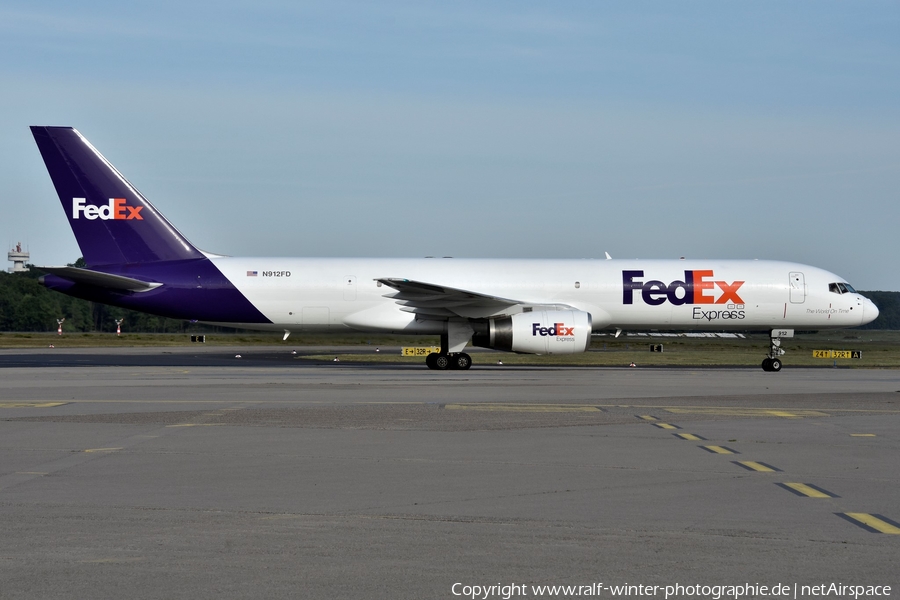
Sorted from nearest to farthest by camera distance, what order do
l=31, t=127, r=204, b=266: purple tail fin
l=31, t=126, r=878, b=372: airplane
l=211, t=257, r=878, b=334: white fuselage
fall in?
l=31, t=126, r=878, b=372: airplane < l=31, t=127, r=204, b=266: purple tail fin < l=211, t=257, r=878, b=334: white fuselage

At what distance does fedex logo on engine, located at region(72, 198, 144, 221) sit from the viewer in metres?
26.9

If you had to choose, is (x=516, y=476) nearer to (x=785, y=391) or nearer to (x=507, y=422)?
(x=507, y=422)

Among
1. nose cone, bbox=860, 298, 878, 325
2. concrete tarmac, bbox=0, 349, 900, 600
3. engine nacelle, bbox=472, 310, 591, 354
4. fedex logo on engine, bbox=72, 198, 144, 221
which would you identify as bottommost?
concrete tarmac, bbox=0, 349, 900, 600

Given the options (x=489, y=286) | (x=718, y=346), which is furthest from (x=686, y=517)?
(x=718, y=346)

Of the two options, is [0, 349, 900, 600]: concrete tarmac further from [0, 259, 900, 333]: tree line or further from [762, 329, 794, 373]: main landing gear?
[0, 259, 900, 333]: tree line

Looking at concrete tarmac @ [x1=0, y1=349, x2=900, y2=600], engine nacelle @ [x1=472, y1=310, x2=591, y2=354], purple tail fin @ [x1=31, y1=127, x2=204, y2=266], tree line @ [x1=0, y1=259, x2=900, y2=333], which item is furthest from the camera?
tree line @ [x1=0, y1=259, x2=900, y2=333]

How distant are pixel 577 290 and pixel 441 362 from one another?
16.0 ft

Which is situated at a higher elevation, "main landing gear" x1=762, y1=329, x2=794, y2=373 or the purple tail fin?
the purple tail fin

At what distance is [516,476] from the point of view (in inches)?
310

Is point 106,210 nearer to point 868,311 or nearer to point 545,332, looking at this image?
point 545,332

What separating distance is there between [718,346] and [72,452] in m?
42.9

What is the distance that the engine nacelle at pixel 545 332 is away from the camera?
2530 centimetres

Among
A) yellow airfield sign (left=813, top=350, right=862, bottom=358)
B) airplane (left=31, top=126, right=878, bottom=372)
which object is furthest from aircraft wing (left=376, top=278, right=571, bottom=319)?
yellow airfield sign (left=813, top=350, right=862, bottom=358)

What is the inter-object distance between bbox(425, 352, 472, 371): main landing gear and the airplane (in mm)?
35
